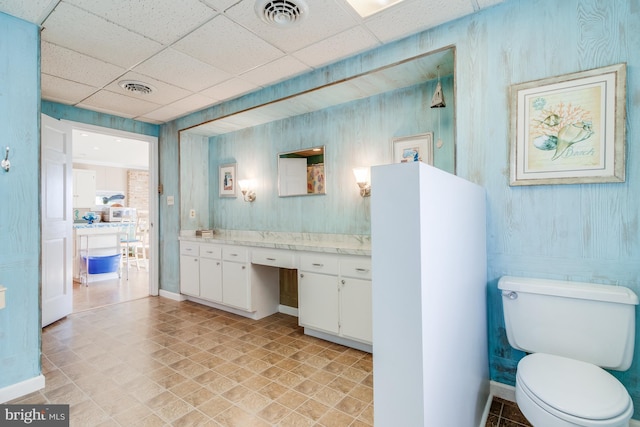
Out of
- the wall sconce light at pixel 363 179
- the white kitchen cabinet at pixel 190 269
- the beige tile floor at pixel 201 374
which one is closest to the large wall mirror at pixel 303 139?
the wall sconce light at pixel 363 179

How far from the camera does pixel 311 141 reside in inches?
137

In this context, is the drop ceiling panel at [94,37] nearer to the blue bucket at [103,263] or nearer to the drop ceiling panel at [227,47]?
the drop ceiling panel at [227,47]

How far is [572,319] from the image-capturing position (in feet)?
5.09

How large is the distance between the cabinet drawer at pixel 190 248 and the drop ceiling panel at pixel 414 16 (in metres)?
3.19

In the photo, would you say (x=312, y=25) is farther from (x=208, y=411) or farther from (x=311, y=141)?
(x=208, y=411)

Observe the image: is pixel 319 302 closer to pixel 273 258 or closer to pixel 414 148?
pixel 273 258

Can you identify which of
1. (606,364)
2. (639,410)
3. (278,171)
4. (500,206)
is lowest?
(639,410)

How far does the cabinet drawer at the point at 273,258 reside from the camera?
302 cm

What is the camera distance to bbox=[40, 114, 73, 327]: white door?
125 inches

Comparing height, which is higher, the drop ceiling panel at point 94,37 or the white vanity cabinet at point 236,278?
the drop ceiling panel at point 94,37

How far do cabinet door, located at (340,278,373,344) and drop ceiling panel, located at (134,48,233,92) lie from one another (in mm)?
2293

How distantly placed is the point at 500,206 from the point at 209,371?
2355 millimetres

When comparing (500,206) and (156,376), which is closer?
(500,206)

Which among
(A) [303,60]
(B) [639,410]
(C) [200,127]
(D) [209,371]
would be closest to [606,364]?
(B) [639,410]
